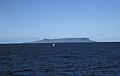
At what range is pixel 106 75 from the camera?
33312 millimetres

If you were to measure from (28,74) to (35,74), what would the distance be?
969mm

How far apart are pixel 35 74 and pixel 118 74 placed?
10899 millimetres

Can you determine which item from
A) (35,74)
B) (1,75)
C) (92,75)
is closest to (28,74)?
(35,74)

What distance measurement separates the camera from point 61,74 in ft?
113

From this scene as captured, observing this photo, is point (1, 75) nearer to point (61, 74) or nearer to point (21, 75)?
point (21, 75)

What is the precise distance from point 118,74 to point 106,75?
1570 millimetres

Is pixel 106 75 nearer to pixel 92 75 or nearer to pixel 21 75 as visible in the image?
pixel 92 75

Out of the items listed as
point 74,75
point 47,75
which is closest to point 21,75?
point 47,75

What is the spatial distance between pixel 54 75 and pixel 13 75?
536cm

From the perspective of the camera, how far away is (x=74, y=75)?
110 feet

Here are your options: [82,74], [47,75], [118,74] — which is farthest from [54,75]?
[118,74]

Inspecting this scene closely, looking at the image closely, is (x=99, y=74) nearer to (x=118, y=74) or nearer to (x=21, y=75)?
(x=118, y=74)

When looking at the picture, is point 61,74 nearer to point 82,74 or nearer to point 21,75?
point 82,74

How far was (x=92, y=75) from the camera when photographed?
109 feet
